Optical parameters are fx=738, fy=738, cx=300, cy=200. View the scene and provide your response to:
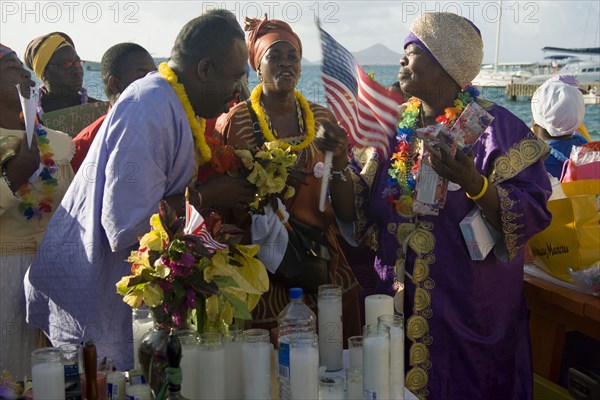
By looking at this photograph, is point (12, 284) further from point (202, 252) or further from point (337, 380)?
point (337, 380)

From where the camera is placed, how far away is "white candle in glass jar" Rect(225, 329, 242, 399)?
7.65 feet

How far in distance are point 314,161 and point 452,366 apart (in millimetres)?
1184

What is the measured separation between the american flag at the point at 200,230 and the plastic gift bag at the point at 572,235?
Result: 219 centimetres

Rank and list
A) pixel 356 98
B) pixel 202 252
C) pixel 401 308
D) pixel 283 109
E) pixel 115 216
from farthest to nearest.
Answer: pixel 283 109
pixel 401 308
pixel 356 98
pixel 115 216
pixel 202 252

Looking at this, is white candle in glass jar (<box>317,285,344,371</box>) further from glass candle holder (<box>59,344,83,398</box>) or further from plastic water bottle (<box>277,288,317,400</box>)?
glass candle holder (<box>59,344,83,398</box>)

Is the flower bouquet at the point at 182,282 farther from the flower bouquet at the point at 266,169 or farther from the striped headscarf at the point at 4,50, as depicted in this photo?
the striped headscarf at the point at 4,50

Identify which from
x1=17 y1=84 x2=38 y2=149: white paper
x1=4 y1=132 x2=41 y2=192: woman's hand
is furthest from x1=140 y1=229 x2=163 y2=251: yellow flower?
x1=4 y1=132 x2=41 y2=192: woman's hand

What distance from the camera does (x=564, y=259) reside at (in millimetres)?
3809

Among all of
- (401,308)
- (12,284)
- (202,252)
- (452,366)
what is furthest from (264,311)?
(202,252)

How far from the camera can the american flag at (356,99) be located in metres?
3.05

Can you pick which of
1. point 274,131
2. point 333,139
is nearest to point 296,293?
point 333,139

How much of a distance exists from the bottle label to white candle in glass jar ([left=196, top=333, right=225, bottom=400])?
176mm

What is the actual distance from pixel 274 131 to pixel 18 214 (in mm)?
1262

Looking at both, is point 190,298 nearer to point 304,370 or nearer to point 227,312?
point 227,312
